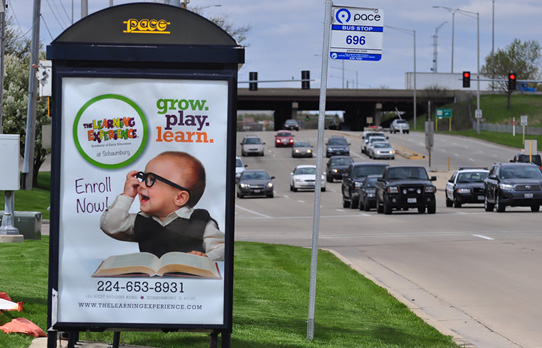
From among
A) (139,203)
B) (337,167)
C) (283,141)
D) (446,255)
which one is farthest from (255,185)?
(283,141)

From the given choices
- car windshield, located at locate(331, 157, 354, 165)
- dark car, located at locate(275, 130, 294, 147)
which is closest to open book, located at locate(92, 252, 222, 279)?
car windshield, located at locate(331, 157, 354, 165)

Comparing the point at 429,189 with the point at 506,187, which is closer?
the point at 506,187

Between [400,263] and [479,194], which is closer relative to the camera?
[400,263]

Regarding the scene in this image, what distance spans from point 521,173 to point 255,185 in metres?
17.6

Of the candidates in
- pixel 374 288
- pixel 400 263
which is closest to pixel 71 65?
pixel 374 288

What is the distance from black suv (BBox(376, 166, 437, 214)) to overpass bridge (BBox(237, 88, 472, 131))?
3547 inches

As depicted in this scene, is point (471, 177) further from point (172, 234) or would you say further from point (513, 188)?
point (172, 234)

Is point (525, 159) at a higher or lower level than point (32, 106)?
lower

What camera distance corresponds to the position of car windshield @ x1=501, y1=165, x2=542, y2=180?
34594 mm

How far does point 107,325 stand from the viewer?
7145mm

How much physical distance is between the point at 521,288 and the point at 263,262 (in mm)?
4613

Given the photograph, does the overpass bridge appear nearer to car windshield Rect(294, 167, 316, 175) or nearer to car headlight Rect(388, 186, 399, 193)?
car windshield Rect(294, 167, 316, 175)

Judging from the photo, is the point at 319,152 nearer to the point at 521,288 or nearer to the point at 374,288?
the point at 374,288

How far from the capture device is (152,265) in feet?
23.4
